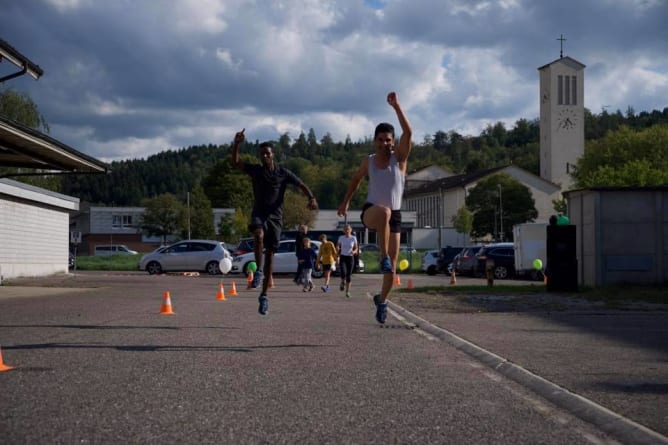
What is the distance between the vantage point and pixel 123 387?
223 inches

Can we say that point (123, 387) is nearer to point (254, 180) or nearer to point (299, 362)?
point (299, 362)

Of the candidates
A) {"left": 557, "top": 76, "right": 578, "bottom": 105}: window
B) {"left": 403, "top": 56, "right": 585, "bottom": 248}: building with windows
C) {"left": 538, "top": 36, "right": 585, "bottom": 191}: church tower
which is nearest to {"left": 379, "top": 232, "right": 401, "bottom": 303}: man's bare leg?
{"left": 403, "top": 56, "right": 585, "bottom": 248}: building with windows

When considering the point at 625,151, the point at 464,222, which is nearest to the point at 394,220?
the point at 625,151

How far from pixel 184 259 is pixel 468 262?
14026 mm

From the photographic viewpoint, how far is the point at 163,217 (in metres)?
89.2

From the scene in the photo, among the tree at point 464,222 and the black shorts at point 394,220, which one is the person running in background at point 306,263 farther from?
the tree at point 464,222

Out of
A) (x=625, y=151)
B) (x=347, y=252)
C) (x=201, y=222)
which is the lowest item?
(x=347, y=252)

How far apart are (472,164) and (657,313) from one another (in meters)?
155

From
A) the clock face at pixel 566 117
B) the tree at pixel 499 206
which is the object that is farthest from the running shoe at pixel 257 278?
the clock face at pixel 566 117

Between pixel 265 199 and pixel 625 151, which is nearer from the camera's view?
pixel 265 199

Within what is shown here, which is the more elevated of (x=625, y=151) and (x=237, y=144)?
(x=625, y=151)

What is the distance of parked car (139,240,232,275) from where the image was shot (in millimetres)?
40628

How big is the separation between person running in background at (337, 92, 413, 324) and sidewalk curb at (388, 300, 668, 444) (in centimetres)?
135

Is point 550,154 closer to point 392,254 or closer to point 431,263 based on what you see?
point 431,263
